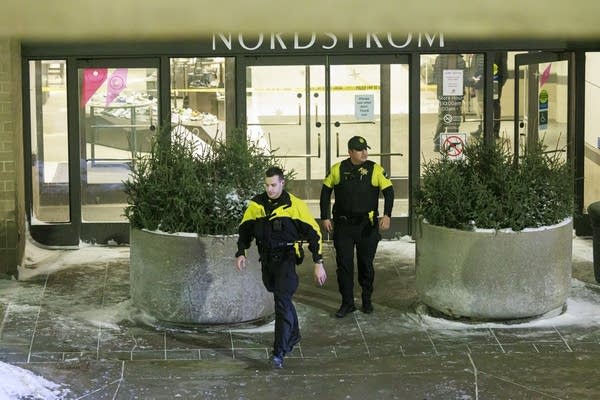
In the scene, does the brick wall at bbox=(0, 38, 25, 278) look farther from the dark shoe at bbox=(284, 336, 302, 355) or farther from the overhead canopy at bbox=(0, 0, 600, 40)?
the dark shoe at bbox=(284, 336, 302, 355)

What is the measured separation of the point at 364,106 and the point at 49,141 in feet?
12.1

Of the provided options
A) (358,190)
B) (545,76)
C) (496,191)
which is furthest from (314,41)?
(496,191)

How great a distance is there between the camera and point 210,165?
1052cm

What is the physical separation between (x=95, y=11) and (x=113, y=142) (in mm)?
1547

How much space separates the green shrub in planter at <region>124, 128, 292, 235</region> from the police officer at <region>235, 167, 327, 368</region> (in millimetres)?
861

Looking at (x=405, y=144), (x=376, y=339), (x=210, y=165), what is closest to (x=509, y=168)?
(x=376, y=339)

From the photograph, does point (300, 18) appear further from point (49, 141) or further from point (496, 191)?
point (496, 191)

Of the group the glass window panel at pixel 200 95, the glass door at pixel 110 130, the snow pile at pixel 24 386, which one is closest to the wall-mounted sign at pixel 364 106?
the glass window panel at pixel 200 95

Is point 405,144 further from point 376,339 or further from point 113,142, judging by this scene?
point 376,339

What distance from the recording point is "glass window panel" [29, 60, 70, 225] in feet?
44.4

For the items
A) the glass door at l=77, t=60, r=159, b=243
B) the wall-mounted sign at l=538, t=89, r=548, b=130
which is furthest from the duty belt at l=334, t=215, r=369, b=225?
the wall-mounted sign at l=538, t=89, r=548, b=130

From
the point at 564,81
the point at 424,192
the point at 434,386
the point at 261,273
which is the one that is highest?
the point at 564,81

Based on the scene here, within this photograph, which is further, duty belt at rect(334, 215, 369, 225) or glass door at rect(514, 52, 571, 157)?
glass door at rect(514, 52, 571, 157)

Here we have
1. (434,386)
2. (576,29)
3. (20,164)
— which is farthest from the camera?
(576,29)
